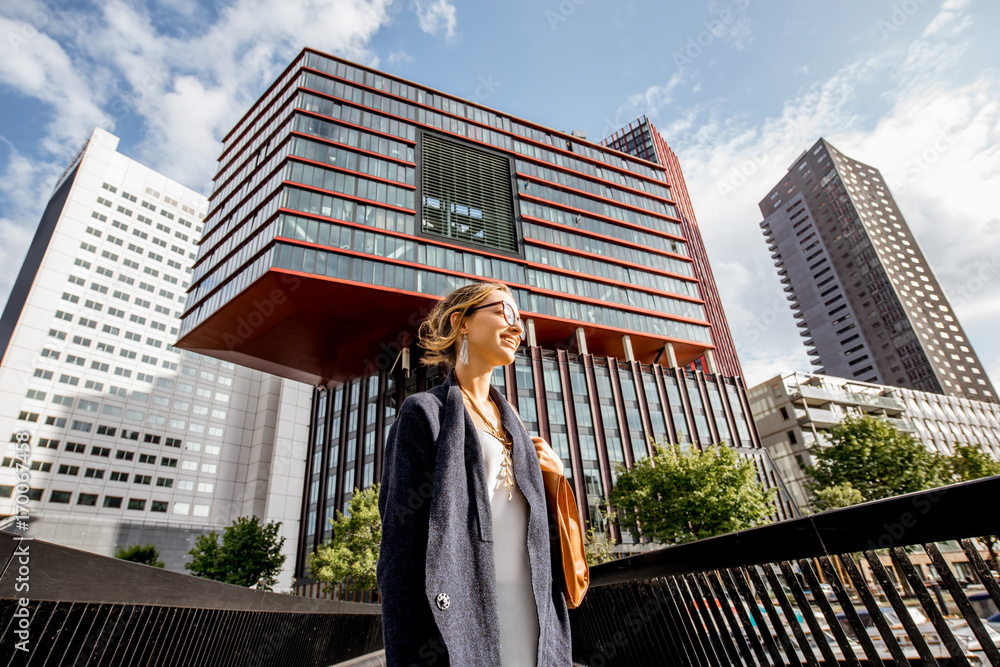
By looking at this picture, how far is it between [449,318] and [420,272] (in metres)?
37.9

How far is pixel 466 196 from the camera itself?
4581cm

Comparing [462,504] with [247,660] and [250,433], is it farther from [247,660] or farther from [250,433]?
[250,433]

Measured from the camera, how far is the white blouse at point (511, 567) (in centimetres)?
171

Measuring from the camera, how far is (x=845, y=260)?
103m

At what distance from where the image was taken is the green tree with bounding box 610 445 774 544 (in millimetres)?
24125

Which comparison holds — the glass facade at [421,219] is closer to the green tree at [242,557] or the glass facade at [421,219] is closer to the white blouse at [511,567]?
the green tree at [242,557]

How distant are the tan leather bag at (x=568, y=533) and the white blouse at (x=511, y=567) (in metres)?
0.22

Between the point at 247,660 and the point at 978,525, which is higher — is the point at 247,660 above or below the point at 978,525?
below

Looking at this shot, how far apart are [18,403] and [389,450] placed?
246 ft

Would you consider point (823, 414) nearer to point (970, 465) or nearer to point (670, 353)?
point (670, 353)

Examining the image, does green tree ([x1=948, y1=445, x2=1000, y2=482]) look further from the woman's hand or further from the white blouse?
the white blouse

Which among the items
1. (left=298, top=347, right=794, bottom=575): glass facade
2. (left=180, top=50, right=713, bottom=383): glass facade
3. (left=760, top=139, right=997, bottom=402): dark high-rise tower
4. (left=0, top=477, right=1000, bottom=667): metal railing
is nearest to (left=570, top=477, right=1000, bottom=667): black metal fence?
(left=0, top=477, right=1000, bottom=667): metal railing

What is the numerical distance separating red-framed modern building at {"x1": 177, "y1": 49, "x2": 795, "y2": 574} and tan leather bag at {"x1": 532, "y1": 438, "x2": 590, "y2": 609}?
35.6m

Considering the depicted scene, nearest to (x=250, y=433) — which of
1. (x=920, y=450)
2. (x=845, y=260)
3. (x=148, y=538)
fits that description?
(x=148, y=538)
